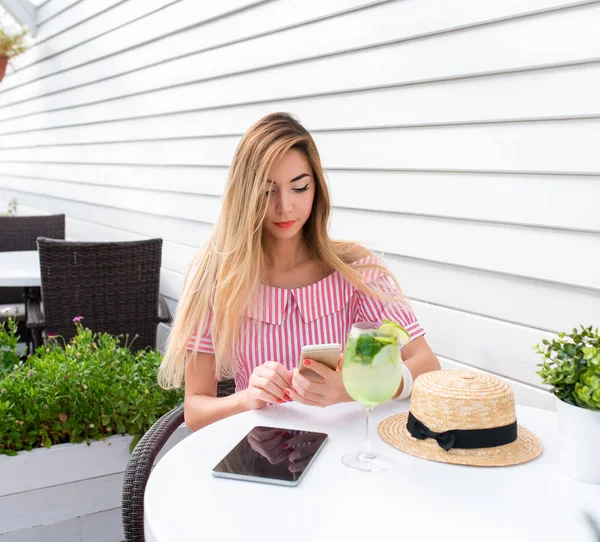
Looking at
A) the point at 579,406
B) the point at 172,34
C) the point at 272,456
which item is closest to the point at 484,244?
the point at 579,406

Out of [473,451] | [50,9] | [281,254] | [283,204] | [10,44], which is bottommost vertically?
[473,451]

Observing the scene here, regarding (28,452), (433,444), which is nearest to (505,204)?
(433,444)

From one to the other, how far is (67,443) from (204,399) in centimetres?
75

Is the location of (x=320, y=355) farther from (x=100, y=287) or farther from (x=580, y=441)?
(x=100, y=287)

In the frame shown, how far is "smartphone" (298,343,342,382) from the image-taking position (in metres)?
1.29

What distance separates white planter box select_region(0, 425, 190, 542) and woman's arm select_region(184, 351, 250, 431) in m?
0.61

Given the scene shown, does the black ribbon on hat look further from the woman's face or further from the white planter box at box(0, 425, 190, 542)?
the white planter box at box(0, 425, 190, 542)

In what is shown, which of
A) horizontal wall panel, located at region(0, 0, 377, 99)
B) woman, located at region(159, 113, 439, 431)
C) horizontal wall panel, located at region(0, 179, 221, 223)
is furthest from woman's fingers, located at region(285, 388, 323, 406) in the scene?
horizontal wall panel, located at region(0, 179, 221, 223)

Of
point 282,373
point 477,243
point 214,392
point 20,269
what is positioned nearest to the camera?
point 282,373

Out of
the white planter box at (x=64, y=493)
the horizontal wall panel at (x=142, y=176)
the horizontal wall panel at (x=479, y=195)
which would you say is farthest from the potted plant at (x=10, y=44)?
the white planter box at (x=64, y=493)

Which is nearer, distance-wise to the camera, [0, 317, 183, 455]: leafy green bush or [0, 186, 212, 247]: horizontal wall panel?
[0, 317, 183, 455]: leafy green bush

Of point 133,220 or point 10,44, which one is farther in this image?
point 10,44

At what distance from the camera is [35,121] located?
6316 mm

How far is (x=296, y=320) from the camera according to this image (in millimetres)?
1809
